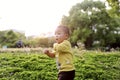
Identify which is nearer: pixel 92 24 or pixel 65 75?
pixel 65 75

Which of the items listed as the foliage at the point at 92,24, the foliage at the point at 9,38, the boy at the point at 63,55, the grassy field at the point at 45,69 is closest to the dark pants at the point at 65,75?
the boy at the point at 63,55

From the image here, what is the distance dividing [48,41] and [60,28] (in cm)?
2558

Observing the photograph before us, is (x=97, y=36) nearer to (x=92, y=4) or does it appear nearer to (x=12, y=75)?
(x=92, y=4)

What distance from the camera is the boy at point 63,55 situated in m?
5.59

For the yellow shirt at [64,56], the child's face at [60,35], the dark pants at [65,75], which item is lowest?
→ the dark pants at [65,75]

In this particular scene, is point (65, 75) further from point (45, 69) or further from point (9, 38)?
point (9, 38)

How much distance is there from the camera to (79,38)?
37.5 meters

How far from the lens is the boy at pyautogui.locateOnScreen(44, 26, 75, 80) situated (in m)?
5.59

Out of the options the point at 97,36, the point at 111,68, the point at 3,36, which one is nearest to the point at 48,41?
the point at 3,36

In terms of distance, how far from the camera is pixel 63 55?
5656mm

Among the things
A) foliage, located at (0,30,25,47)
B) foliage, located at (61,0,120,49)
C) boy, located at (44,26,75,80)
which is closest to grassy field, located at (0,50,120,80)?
boy, located at (44,26,75,80)

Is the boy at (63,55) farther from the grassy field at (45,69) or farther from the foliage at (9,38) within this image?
the foliage at (9,38)

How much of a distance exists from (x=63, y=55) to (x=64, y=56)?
1.2 inches

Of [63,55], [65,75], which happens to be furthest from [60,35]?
[65,75]
